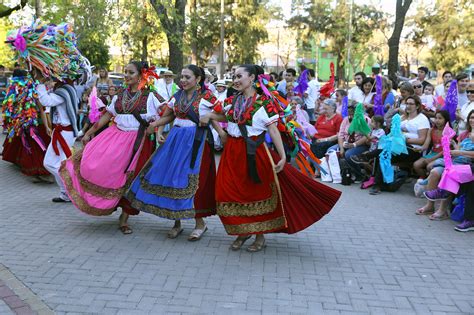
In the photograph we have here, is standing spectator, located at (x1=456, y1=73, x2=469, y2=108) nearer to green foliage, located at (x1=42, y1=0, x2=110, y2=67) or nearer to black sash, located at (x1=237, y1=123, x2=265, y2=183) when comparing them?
black sash, located at (x1=237, y1=123, x2=265, y2=183)

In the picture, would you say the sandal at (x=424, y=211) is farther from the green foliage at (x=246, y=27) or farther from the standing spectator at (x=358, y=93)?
the green foliage at (x=246, y=27)

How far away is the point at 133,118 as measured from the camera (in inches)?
219

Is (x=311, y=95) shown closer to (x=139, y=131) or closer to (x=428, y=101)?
(x=428, y=101)

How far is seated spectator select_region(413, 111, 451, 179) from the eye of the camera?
7.76 m

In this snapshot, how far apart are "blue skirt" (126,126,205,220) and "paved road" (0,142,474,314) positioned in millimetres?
407

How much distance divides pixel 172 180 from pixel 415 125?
4860 mm

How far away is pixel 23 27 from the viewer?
661 centimetres

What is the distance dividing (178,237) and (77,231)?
3.90 ft

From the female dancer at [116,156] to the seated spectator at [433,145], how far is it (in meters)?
4.55

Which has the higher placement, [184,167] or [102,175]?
[184,167]

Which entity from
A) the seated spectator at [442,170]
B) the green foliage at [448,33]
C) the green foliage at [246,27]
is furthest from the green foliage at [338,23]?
the seated spectator at [442,170]

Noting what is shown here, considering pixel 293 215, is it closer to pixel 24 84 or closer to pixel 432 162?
pixel 432 162

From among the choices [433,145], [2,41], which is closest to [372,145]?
[433,145]

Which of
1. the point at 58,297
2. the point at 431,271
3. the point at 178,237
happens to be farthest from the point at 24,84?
the point at 431,271
